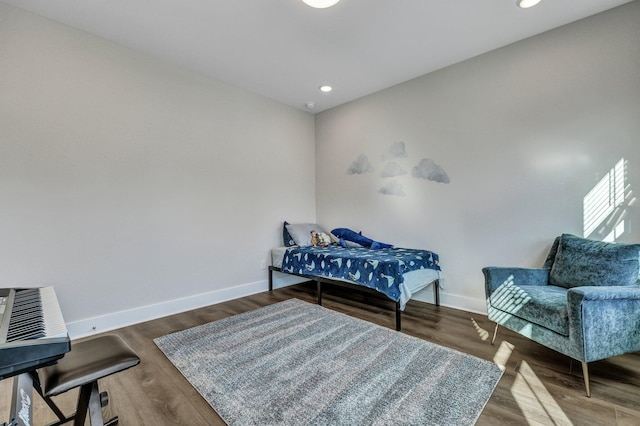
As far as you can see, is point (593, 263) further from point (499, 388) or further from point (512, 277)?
point (499, 388)

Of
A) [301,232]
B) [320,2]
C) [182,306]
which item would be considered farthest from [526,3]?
[182,306]

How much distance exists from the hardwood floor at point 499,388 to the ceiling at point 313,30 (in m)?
2.74

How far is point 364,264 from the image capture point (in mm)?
2939

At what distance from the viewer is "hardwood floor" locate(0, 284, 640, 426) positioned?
4.99ft

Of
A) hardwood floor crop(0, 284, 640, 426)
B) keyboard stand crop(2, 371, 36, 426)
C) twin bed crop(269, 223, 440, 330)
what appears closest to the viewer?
keyboard stand crop(2, 371, 36, 426)

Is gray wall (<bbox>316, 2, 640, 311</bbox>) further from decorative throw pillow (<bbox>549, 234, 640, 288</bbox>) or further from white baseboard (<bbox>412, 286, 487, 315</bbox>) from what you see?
decorative throw pillow (<bbox>549, 234, 640, 288</bbox>)

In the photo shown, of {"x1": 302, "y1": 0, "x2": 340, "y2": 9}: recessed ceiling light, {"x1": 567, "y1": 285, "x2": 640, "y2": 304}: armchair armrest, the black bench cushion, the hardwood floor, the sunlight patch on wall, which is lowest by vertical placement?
the hardwood floor

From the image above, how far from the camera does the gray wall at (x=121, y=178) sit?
2.32 metres

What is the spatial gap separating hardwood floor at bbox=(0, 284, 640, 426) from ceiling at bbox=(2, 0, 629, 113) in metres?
2.74

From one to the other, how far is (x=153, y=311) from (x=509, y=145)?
13.2ft

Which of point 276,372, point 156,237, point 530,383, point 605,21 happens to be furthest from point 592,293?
point 156,237

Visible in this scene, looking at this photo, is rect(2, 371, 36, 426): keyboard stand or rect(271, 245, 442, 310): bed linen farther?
rect(271, 245, 442, 310): bed linen

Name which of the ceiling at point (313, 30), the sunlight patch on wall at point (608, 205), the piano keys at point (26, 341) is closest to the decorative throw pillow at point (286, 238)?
the ceiling at point (313, 30)

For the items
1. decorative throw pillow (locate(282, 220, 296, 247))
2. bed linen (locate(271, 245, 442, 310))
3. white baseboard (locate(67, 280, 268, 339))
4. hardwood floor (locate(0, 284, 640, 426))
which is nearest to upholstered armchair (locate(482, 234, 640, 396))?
hardwood floor (locate(0, 284, 640, 426))
